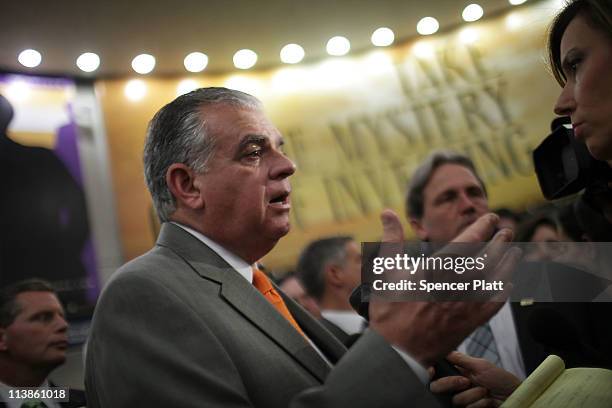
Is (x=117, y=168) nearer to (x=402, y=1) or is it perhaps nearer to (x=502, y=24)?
(x=402, y=1)

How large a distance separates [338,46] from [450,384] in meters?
1.21

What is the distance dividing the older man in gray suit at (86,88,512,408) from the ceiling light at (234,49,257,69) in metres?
0.70

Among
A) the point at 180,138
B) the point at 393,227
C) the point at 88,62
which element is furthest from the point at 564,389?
the point at 88,62

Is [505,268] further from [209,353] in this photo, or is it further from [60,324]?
[60,324]

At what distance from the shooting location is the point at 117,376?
854mm

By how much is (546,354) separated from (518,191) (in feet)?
3.50

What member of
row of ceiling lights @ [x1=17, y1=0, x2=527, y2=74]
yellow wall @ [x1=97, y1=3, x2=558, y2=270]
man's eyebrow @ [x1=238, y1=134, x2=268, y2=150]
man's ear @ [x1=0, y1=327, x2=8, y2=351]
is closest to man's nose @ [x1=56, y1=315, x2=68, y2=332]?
man's ear @ [x1=0, y1=327, x2=8, y2=351]

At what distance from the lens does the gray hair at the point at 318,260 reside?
186 centimetres

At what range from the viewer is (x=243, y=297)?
3.17 feet

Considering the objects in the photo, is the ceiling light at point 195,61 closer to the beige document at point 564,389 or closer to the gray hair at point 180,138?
the gray hair at point 180,138

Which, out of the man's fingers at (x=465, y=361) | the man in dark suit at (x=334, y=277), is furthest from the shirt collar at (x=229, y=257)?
the man's fingers at (x=465, y=361)

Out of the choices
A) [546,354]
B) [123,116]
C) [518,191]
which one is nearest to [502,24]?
[518,191]

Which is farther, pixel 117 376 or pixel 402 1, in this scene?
pixel 402 1

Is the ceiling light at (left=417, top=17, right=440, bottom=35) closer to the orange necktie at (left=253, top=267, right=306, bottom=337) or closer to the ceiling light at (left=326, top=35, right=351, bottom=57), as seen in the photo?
the ceiling light at (left=326, top=35, right=351, bottom=57)
